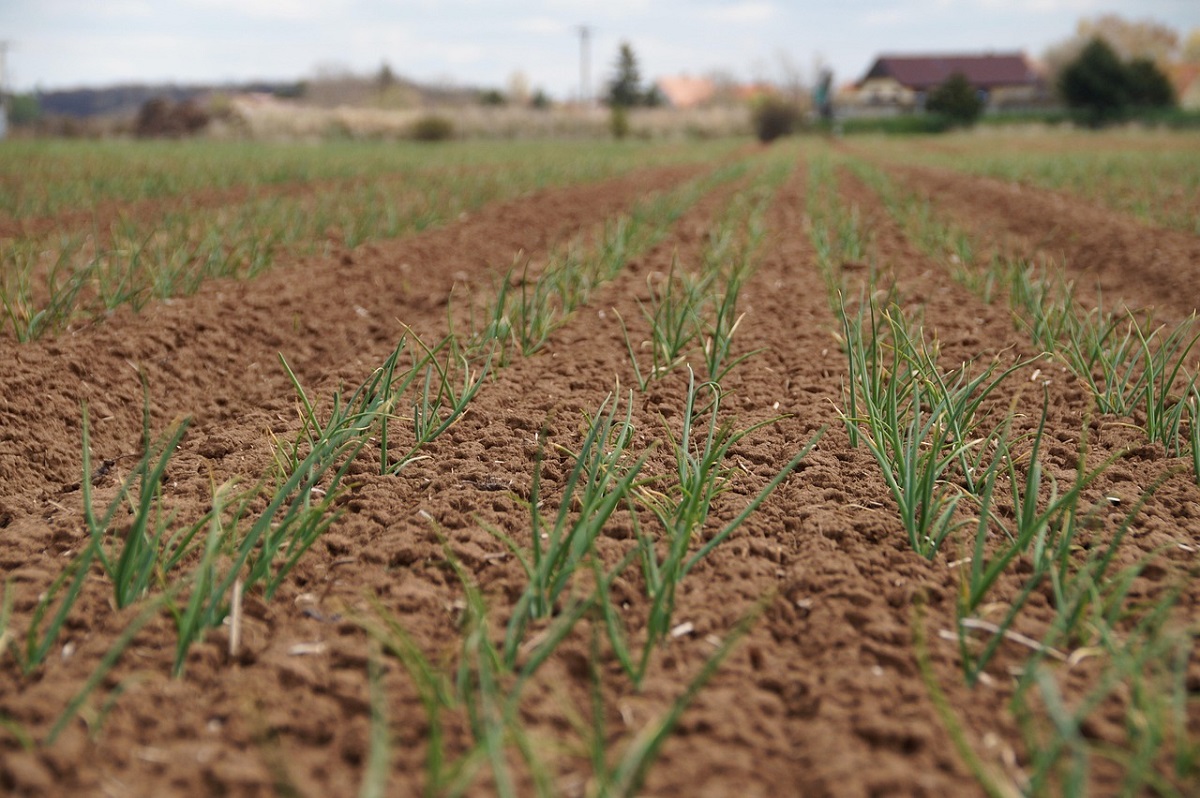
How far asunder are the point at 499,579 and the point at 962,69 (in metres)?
75.3

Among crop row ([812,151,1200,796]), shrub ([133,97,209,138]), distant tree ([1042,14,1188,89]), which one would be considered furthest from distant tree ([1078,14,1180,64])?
crop row ([812,151,1200,796])

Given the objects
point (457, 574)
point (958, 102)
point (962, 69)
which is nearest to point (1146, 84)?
point (958, 102)

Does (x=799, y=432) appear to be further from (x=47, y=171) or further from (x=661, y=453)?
(x=47, y=171)

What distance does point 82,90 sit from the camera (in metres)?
90.7

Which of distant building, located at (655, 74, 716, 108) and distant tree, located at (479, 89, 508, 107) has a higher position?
distant building, located at (655, 74, 716, 108)

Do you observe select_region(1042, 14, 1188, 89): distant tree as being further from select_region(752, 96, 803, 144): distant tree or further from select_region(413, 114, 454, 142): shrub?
select_region(413, 114, 454, 142): shrub

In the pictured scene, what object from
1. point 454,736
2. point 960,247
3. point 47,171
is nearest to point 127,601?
point 454,736

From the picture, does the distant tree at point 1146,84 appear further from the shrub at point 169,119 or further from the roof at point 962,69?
the shrub at point 169,119

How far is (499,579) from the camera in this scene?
1730 mm

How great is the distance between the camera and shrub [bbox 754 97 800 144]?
3959 cm

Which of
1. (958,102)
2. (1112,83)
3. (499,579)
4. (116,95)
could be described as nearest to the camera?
(499,579)

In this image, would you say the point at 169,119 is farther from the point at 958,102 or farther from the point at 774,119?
the point at 958,102

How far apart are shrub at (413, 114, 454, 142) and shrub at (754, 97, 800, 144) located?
1402 cm

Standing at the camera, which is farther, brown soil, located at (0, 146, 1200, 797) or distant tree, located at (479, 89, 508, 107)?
distant tree, located at (479, 89, 508, 107)
